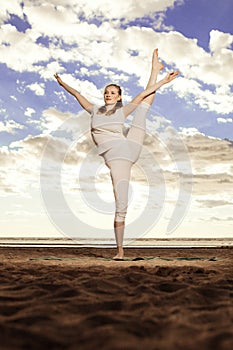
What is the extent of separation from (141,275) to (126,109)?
2.66 m

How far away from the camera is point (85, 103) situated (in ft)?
18.5

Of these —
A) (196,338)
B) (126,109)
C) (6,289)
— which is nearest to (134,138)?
(126,109)

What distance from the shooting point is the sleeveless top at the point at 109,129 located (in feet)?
17.4

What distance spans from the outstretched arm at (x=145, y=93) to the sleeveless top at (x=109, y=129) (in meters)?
0.11

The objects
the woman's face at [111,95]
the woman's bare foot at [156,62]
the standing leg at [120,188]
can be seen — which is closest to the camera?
the standing leg at [120,188]

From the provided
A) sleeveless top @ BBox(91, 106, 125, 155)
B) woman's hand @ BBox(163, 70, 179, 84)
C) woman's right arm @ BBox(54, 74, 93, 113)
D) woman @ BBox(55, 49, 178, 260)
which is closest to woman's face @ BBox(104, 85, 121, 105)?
woman @ BBox(55, 49, 178, 260)

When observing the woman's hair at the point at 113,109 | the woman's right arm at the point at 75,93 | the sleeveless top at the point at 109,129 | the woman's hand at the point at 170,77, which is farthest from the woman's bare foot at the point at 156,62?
the woman's right arm at the point at 75,93

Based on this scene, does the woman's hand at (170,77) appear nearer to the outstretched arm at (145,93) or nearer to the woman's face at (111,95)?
the outstretched arm at (145,93)

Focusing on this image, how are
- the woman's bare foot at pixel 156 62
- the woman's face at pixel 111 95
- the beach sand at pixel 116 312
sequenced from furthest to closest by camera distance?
the woman's bare foot at pixel 156 62, the woman's face at pixel 111 95, the beach sand at pixel 116 312

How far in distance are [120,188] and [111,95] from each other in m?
1.37

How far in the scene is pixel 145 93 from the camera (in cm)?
530

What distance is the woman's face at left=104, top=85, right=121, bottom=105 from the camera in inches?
212

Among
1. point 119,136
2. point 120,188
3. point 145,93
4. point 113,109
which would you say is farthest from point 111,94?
point 120,188

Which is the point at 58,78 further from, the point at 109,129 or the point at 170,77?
the point at 170,77
